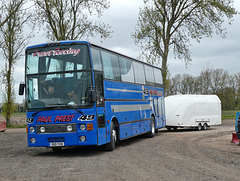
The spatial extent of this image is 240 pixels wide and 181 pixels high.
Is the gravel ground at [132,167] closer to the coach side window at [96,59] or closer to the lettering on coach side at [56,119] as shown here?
the lettering on coach side at [56,119]

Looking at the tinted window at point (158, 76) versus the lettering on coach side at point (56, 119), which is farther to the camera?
the tinted window at point (158, 76)

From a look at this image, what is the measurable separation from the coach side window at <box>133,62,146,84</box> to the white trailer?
30.5ft

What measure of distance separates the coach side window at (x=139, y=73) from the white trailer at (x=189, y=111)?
9.29m

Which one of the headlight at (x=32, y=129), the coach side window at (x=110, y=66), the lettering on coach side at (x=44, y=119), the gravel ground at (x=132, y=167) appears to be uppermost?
the coach side window at (x=110, y=66)

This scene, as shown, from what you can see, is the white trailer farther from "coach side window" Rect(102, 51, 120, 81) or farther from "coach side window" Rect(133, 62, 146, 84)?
"coach side window" Rect(102, 51, 120, 81)

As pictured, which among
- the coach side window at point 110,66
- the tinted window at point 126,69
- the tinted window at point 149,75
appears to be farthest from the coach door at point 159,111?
the coach side window at point 110,66

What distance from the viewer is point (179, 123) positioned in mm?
27297

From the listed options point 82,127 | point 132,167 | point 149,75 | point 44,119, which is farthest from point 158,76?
point 132,167

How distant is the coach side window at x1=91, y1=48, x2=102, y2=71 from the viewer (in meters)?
12.8

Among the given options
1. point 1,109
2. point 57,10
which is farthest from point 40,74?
point 1,109

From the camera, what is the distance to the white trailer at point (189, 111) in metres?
27.4

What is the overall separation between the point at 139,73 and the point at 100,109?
5806mm

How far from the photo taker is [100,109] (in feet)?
42.2

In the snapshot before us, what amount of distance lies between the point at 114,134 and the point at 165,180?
6.60m
